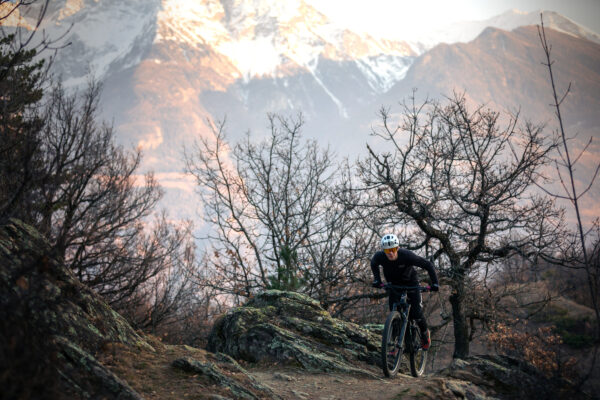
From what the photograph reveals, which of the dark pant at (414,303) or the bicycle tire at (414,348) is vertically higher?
the dark pant at (414,303)

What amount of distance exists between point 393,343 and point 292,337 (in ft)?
8.19

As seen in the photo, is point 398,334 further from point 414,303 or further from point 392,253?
point 392,253

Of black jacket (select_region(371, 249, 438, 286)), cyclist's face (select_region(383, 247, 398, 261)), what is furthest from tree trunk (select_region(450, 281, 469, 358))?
cyclist's face (select_region(383, 247, 398, 261))

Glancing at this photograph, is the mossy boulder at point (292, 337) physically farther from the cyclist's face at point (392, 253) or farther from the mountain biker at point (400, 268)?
the cyclist's face at point (392, 253)

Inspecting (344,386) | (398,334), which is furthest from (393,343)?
(344,386)

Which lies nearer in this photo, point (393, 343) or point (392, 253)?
point (392, 253)

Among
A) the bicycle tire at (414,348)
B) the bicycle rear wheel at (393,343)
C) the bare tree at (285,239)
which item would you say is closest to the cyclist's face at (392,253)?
the bicycle rear wheel at (393,343)

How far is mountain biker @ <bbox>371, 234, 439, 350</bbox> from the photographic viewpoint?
7605 millimetres

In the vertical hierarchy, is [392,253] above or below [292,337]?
above

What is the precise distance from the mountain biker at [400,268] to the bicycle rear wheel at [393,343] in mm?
359

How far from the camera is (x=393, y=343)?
7.81 m

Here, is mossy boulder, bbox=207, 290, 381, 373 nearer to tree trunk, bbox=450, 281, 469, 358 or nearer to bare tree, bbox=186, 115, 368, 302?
tree trunk, bbox=450, 281, 469, 358

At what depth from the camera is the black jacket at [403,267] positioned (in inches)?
303

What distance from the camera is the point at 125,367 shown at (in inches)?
208
